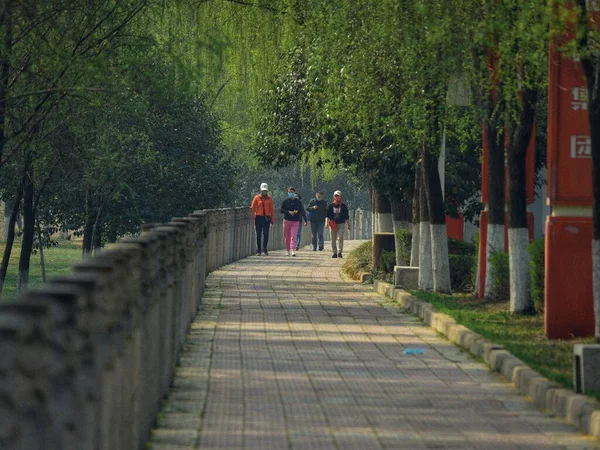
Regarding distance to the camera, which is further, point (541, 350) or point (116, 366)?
point (541, 350)

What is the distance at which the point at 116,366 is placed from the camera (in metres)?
6.30

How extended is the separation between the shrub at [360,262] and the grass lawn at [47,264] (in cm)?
577

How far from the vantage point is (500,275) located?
61.2ft

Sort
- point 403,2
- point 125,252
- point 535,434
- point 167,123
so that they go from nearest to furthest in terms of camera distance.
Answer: point 125,252
point 535,434
point 403,2
point 167,123

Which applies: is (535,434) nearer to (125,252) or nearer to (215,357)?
(125,252)

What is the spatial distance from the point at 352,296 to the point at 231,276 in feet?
17.6

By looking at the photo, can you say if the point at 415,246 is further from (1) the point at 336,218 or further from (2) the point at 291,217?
(1) the point at 336,218

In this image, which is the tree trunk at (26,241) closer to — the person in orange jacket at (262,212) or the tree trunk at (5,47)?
the tree trunk at (5,47)

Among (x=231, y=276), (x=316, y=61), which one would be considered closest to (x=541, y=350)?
(x=316, y=61)

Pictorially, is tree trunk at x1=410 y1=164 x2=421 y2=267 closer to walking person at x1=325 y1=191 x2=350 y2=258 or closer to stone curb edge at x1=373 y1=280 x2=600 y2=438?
stone curb edge at x1=373 y1=280 x2=600 y2=438

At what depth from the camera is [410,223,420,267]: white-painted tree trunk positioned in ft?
75.4

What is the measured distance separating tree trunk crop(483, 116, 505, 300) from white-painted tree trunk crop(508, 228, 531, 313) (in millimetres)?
1854

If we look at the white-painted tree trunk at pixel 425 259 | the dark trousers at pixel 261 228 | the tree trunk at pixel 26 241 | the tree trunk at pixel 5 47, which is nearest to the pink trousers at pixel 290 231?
the dark trousers at pixel 261 228

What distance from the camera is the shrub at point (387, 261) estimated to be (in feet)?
84.6
